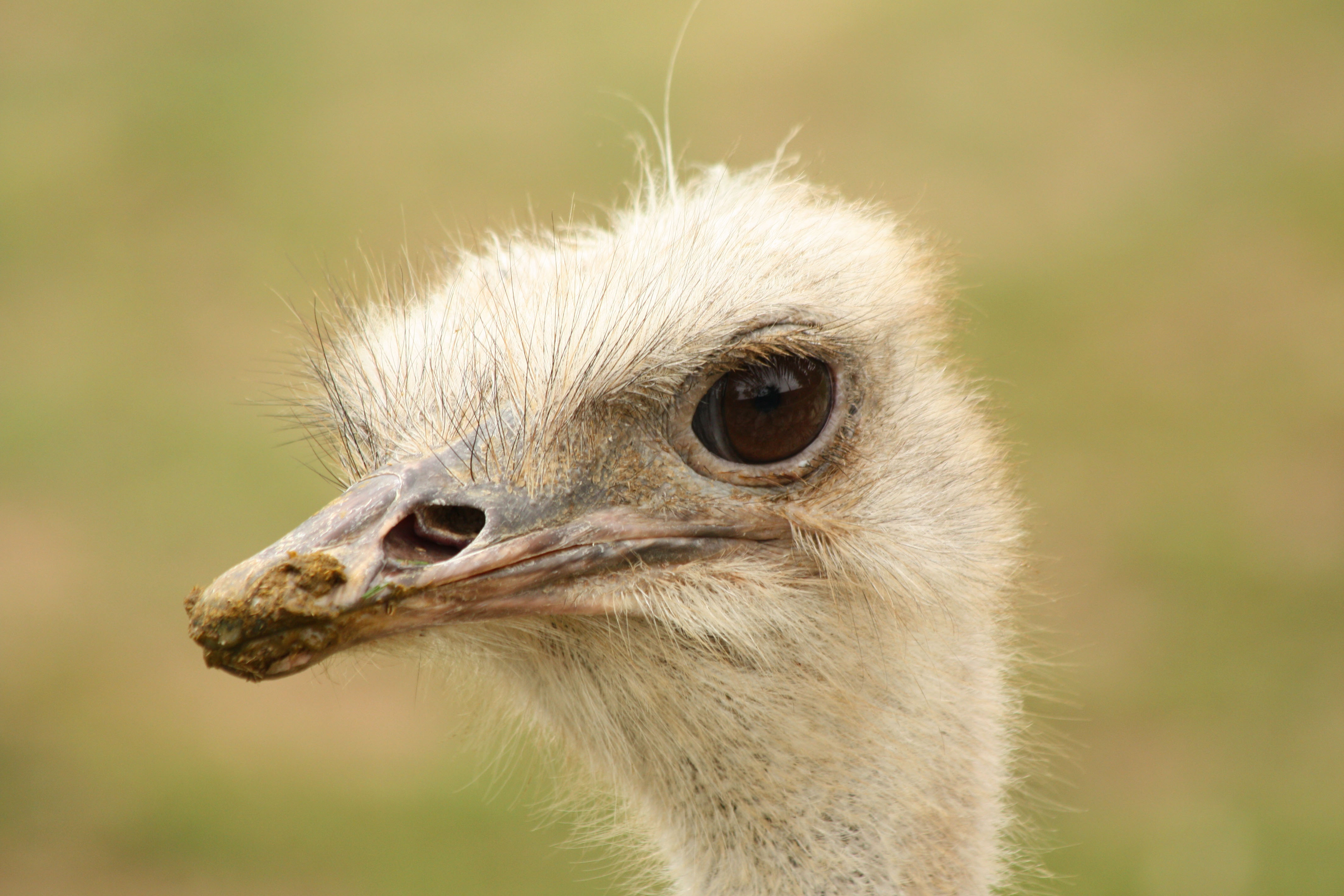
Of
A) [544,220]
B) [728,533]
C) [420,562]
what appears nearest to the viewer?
[420,562]

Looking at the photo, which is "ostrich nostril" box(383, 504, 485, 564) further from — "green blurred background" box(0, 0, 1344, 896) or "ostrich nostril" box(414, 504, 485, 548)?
"green blurred background" box(0, 0, 1344, 896)

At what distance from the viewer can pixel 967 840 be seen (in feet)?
7.07

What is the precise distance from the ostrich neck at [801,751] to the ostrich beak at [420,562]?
0.48ft

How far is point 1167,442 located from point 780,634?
4.90 metres

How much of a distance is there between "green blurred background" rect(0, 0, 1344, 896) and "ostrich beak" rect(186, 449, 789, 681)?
2.15 feet

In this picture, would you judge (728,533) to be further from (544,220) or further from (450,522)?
(544,220)

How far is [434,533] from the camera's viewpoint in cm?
182

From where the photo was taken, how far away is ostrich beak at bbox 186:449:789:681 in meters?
1.69

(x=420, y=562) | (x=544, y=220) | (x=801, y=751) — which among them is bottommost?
(x=420, y=562)

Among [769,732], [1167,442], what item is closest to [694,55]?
[1167,442]

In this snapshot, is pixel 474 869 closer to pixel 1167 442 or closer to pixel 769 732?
pixel 769 732

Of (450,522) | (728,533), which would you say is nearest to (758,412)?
(728,533)

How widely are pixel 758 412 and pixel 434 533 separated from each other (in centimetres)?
49

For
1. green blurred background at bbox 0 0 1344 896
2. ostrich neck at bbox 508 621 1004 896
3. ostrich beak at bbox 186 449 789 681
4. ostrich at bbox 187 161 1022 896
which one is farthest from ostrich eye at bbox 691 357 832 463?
green blurred background at bbox 0 0 1344 896
